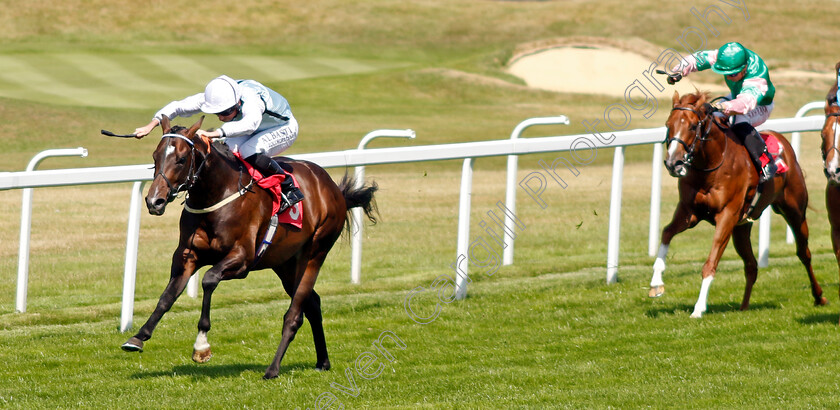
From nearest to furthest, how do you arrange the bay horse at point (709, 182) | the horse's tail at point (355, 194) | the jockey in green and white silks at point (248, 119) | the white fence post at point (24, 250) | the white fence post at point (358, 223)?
the jockey in green and white silks at point (248, 119) → the horse's tail at point (355, 194) → the bay horse at point (709, 182) → the white fence post at point (24, 250) → the white fence post at point (358, 223)

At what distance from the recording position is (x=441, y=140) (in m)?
23.1

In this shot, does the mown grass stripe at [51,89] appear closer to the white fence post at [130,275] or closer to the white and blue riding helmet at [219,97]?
→ the white fence post at [130,275]

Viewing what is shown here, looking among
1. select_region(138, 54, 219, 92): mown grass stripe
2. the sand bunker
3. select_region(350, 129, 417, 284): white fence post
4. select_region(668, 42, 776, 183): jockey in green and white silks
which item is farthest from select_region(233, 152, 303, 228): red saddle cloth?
the sand bunker

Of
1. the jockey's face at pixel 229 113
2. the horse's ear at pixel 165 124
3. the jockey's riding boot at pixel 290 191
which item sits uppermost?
the horse's ear at pixel 165 124

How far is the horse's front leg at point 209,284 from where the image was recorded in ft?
19.8

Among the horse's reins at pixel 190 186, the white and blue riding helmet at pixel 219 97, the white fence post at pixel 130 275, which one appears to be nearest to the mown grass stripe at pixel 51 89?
the white fence post at pixel 130 275

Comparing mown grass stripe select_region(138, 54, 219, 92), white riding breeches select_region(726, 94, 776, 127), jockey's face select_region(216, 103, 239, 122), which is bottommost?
mown grass stripe select_region(138, 54, 219, 92)

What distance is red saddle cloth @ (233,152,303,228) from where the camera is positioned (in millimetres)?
6574

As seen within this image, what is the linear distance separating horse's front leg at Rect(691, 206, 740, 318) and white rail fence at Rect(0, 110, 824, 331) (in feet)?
5.07

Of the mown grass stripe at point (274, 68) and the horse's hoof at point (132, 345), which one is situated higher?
the horse's hoof at point (132, 345)

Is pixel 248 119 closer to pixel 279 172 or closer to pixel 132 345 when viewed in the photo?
pixel 279 172

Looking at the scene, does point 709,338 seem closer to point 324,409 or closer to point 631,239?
point 324,409

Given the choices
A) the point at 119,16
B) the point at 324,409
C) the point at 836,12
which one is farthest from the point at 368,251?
the point at 836,12

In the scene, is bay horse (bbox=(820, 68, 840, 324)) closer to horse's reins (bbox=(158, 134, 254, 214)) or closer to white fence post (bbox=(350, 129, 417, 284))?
white fence post (bbox=(350, 129, 417, 284))
